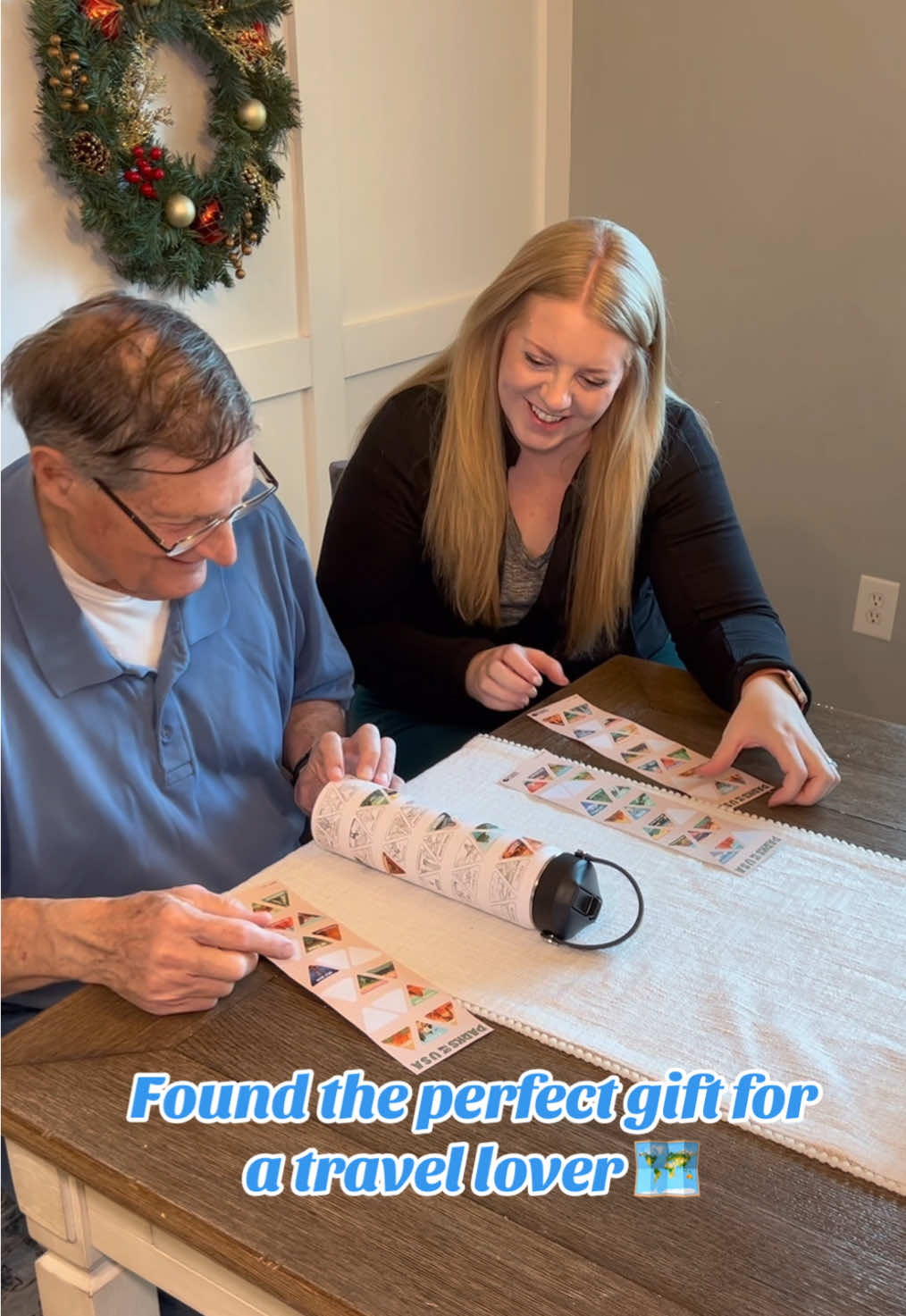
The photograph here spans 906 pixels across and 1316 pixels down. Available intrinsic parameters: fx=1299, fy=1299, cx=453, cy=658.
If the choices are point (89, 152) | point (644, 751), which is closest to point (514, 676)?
point (644, 751)

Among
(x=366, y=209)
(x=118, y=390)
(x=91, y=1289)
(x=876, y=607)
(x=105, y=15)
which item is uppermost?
(x=105, y=15)

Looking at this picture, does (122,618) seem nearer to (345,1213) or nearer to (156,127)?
(345,1213)

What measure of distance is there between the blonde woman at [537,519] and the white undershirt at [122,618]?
46 cm

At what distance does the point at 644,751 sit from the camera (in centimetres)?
149

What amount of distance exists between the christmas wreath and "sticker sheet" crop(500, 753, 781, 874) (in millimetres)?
1352

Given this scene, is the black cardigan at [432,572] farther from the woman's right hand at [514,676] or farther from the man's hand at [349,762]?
the man's hand at [349,762]

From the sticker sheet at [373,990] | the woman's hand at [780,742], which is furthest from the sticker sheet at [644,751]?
the sticker sheet at [373,990]

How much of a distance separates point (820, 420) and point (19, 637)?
216 centimetres

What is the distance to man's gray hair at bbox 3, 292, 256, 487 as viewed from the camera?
3.84 feet

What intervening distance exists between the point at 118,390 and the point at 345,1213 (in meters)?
0.72

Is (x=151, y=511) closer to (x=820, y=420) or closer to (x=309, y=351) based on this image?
(x=309, y=351)

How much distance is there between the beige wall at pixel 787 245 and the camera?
2709 mm

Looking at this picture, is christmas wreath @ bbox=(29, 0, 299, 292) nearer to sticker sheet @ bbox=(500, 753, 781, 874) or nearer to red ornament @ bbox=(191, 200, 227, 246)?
red ornament @ bbox=(191, 200, 227, 246)

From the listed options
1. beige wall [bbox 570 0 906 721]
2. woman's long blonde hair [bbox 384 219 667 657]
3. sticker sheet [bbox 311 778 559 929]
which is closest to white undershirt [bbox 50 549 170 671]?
sticker sheet [bbox 311 778 559 929]
